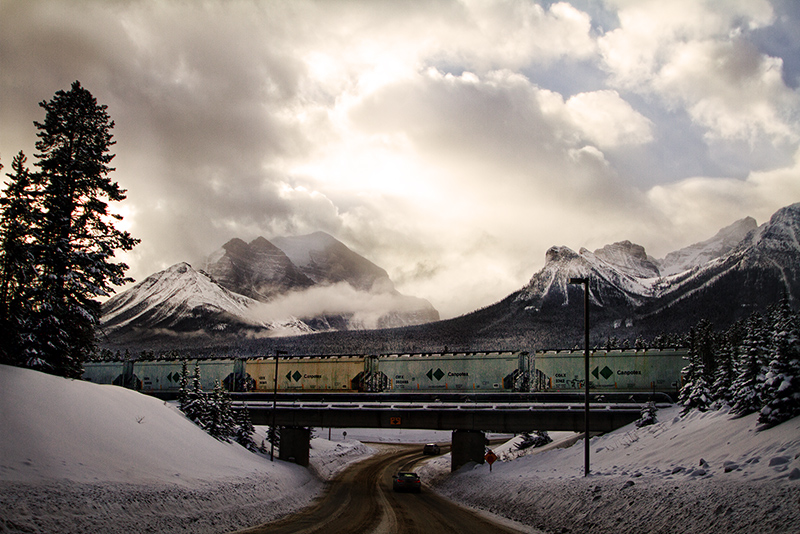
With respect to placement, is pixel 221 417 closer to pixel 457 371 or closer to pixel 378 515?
pixel 378 515

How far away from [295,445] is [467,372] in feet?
49.3

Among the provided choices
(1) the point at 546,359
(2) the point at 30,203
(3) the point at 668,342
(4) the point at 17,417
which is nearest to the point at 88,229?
(2) the point at 30,203

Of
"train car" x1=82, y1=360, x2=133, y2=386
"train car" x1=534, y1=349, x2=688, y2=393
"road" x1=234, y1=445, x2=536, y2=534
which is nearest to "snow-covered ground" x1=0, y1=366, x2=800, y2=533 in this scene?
"road" x1=234, y1=445, x2=536, y2=534

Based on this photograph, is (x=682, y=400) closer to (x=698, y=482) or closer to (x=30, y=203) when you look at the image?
(x=698, y=482)

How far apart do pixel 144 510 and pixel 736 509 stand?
15548 mm

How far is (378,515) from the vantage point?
22.0 meters

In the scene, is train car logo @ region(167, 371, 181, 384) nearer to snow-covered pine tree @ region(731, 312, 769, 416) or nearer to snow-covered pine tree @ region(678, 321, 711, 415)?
snow-covered pine tree @ region(678, 321, 711, 415)

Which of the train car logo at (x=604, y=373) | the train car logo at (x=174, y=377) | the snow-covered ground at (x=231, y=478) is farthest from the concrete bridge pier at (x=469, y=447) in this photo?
the train car logo at (x=174, y=377)

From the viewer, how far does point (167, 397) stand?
57688mm

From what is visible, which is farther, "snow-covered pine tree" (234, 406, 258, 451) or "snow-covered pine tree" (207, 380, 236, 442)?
"snow-covered pine tree" (234, 406, 258, 451)

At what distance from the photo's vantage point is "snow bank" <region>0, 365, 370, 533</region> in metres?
13.3

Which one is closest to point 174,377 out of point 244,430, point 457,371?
point 244,430

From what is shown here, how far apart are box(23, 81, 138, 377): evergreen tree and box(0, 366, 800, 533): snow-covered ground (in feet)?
20.9

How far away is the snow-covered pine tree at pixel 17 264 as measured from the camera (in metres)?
22.6
